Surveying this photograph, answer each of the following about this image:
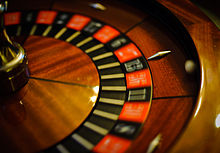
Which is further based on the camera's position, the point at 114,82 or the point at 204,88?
the point at 114,82

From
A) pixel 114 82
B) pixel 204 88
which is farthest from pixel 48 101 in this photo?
pixel 204 88

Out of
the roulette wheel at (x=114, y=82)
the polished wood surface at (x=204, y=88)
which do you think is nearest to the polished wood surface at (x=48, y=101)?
the roulette wheel at (x=114, y=82)

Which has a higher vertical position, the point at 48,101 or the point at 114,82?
the point at 114,82

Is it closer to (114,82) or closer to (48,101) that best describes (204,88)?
(114,82)

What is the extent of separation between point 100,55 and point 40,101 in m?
0.41

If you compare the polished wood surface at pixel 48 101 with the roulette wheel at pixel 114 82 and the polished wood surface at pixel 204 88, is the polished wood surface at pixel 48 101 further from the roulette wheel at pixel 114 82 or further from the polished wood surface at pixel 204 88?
the polished wood surface at pixel 204 88

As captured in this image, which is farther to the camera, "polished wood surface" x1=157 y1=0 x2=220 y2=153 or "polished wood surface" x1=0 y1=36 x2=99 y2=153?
"polished wood surface" x1=0 y1=36 x2=99 y2=153

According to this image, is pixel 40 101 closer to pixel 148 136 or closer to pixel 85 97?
pixel 85 97

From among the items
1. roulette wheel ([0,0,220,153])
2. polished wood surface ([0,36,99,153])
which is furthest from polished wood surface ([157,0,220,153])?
polished wood surface ([0,36,99,153])

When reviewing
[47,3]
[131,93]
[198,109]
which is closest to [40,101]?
[131,93]

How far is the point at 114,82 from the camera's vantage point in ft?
3.50

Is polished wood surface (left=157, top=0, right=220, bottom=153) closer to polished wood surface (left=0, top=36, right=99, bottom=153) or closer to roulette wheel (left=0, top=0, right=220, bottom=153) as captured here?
roulette wheel (left=0, top=0, right=220, bottom=153)

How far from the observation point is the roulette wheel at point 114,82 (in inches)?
32.2

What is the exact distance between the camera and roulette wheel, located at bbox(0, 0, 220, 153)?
82 cm
